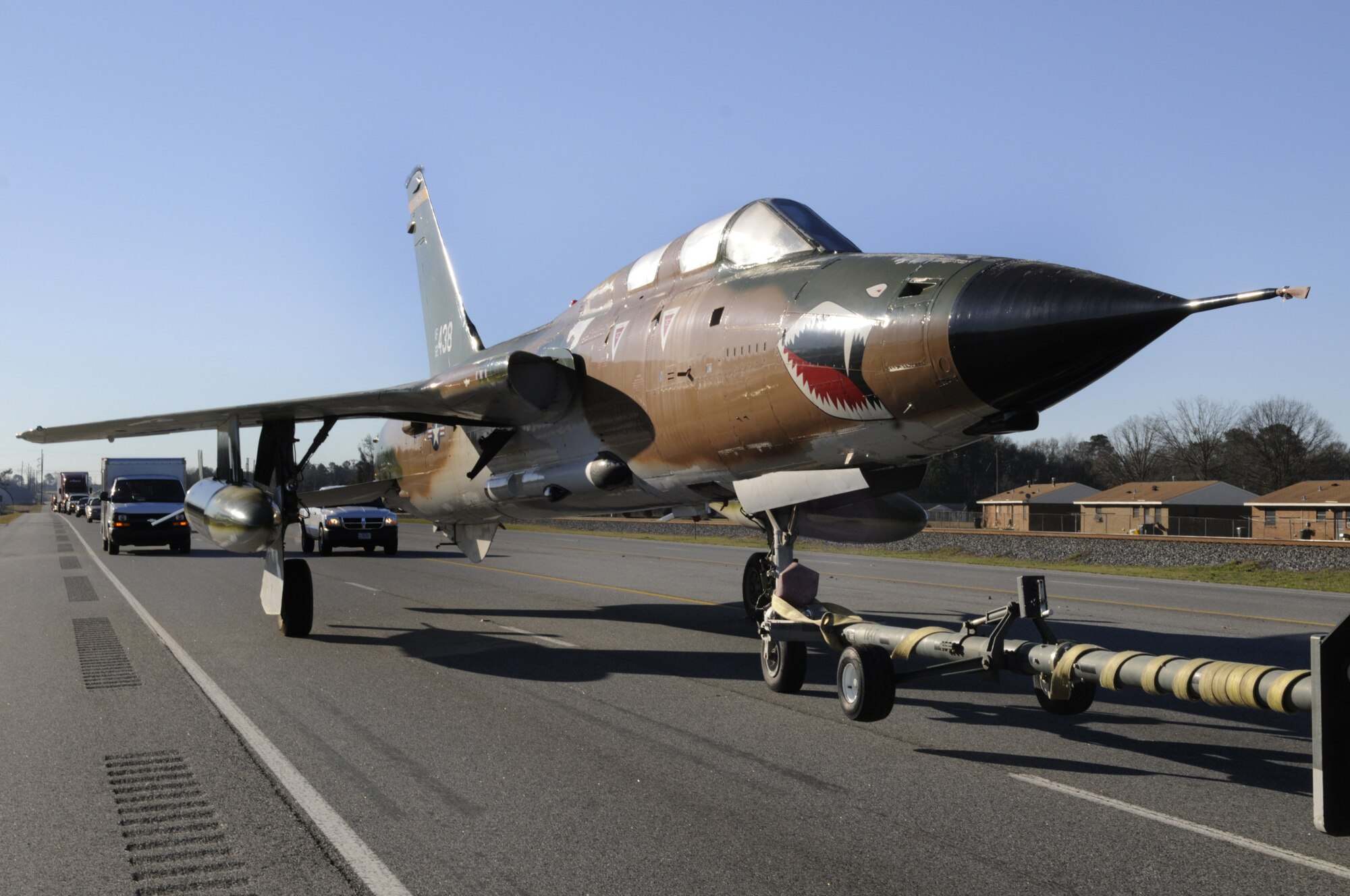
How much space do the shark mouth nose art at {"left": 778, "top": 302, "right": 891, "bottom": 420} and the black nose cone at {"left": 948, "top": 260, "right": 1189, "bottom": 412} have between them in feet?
2.51

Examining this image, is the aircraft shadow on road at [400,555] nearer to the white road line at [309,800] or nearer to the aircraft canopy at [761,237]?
the white road line at [309,800]

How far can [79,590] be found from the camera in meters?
18.0

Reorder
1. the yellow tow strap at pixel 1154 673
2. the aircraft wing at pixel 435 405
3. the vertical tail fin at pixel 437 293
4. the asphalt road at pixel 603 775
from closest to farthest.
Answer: the asphalt road at pixel 603 775, the yellow tow strap at pixel 1154 673, the aircraft wing at pixel 435 405, the vertical tail fin at pixel 437 293

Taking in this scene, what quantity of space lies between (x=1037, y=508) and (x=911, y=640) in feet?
310

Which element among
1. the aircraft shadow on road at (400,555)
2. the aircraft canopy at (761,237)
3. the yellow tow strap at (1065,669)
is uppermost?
the aircraft canopy at (761,237)

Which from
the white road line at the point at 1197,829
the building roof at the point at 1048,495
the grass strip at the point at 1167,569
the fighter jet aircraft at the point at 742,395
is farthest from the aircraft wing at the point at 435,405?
the building roof at the point at 1048,495

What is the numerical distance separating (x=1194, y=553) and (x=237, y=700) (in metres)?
25.5

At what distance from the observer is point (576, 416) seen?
10.0 metres

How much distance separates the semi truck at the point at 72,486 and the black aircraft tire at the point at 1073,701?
331ft

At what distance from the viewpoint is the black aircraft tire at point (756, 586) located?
12.8 meters

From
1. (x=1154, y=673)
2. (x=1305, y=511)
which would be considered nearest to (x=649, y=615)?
(x=1154, y=673)

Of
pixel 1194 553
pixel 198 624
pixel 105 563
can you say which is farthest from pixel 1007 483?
pixel 198 624

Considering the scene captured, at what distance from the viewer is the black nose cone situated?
17.7 feet

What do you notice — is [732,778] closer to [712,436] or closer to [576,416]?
[712,436]
